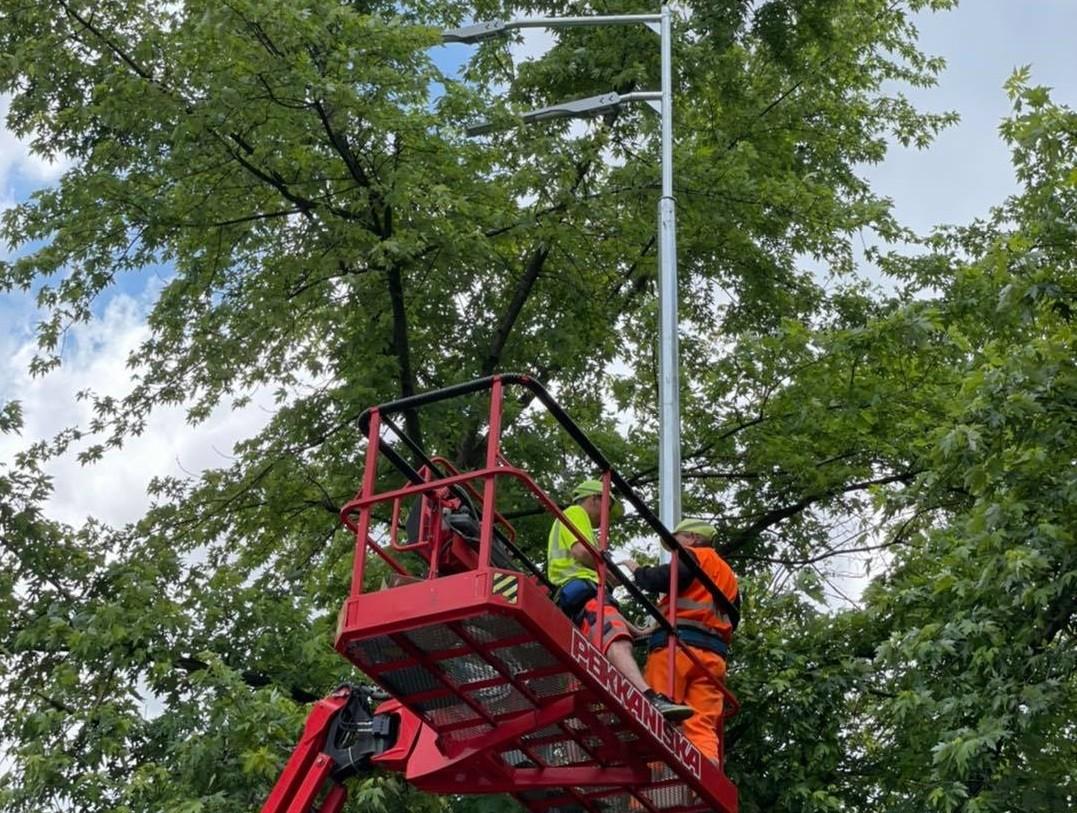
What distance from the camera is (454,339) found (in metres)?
17.5

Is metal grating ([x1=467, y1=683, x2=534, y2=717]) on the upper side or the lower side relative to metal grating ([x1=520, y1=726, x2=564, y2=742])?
lower

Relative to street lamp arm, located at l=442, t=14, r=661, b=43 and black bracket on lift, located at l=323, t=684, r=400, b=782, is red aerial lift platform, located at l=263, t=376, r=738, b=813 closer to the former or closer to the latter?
black bracket on lift, located at l=323, t=684, r=400, b=782

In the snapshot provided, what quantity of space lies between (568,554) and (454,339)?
8613mm

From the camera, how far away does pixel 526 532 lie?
53.8ft

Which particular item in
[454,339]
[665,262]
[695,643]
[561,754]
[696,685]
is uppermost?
[454,339]

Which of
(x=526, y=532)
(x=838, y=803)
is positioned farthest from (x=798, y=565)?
(x=838, y=803)

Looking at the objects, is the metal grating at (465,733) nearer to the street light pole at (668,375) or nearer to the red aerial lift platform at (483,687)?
the red aerial lift platform at (483,687)

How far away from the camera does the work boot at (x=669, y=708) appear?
28.3ft

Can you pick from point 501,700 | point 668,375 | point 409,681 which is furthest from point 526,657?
point 668,375

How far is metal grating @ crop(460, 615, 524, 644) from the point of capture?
24.7 feet

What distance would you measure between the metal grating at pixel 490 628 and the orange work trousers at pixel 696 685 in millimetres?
1796

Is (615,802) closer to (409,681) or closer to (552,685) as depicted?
(552,685)

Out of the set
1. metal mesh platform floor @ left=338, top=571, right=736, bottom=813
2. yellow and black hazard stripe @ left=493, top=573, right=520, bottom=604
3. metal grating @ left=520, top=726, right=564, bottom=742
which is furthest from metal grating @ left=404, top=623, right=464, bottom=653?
metal grating @ left=520, top=726, right=564, bottom=742

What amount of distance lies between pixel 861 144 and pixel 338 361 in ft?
28.9
